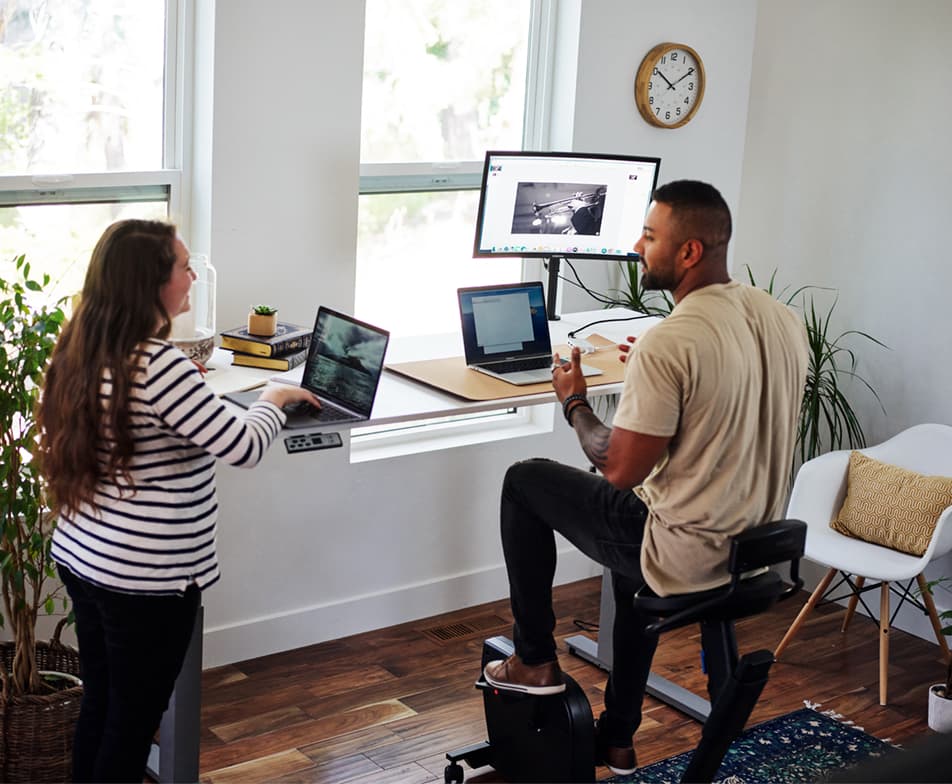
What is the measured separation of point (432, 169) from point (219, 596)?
60.0 inches

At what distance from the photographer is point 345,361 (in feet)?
9.36

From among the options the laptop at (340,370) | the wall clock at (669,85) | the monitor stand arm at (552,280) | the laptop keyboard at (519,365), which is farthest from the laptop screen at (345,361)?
the wall clock at (669,85)

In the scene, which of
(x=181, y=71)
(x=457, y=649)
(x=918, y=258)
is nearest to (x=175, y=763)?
(x=457, y=649)

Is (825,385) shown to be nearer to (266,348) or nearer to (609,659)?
(609,659)

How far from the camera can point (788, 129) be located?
4.49m

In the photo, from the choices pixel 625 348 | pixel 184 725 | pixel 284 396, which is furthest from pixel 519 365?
pixel 184 725

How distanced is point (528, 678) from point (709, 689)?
1.43ft

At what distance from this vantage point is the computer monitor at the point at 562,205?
362 cm

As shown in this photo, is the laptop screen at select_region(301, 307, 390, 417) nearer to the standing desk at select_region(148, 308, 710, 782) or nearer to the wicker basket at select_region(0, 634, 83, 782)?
the standing desk at select_region(148, 308, 710, 782)

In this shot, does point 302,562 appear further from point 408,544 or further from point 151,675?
point 151,675

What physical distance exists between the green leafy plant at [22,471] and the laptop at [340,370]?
17.4 inches

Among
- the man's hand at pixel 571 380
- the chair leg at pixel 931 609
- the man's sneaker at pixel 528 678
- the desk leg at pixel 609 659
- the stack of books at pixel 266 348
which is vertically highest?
the man's hand at pixel 571 380

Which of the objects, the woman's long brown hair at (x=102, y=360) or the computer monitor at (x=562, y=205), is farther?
the computer monitor at (x=562, y=205)

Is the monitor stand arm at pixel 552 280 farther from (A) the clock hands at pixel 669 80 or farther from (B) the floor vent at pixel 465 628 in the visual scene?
(B) the floor vent at pixel 465 628
